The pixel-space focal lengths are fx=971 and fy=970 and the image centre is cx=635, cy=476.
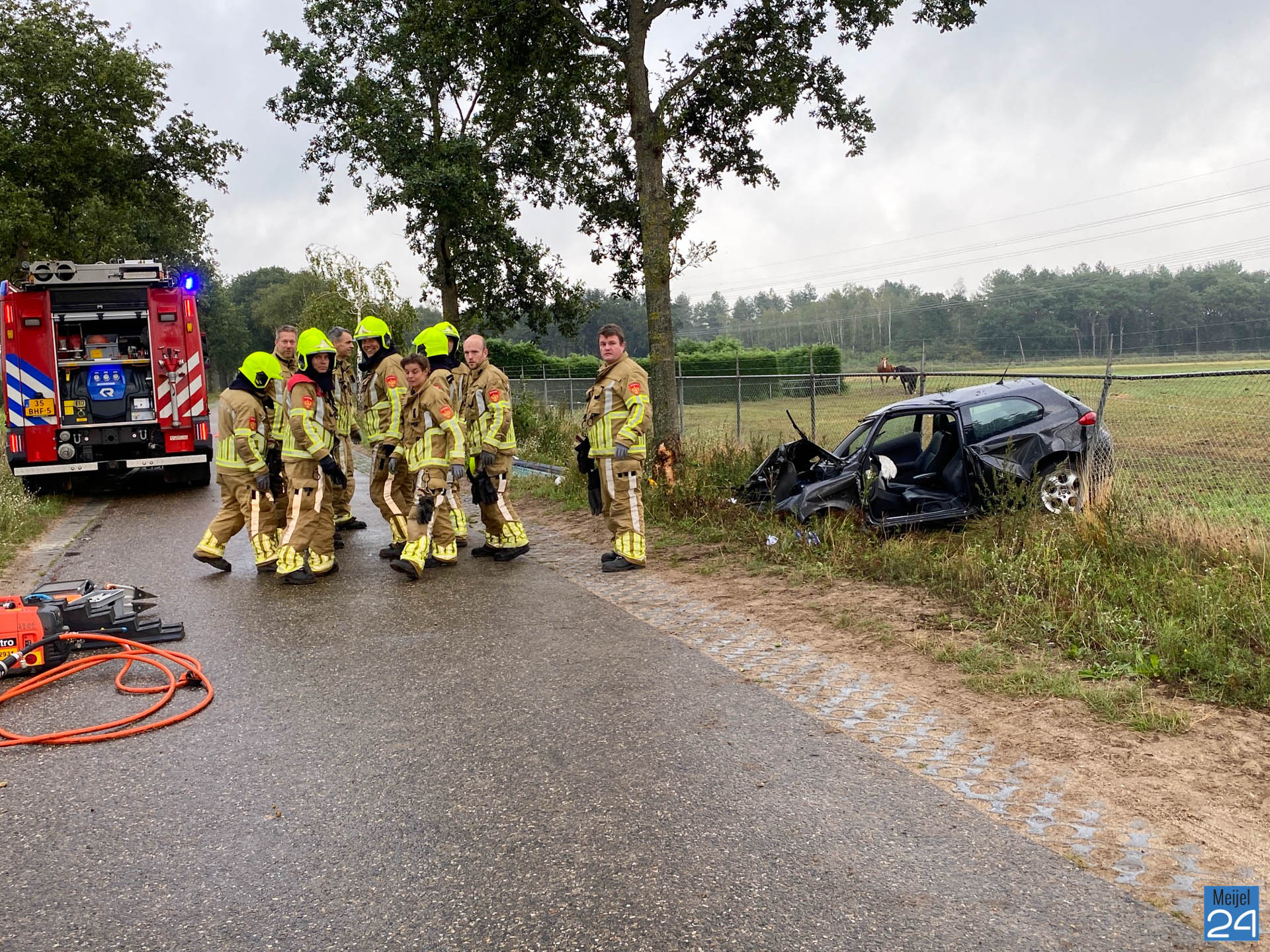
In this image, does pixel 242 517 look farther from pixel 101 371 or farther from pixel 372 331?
pixel 101 371

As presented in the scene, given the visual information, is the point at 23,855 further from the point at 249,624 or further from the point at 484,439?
the point at 484,439

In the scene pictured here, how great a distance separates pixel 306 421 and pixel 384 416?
4.20 feet

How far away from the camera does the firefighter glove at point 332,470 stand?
7926 mm

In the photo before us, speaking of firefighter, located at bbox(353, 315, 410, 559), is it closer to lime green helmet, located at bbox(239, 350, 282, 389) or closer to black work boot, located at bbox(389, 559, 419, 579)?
lime green helmet, located at bbox(239, 350, 282, 389)

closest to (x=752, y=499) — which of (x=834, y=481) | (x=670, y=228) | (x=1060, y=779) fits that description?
(x=834, y=481)

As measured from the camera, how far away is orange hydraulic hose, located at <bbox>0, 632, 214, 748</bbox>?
4.62 metres

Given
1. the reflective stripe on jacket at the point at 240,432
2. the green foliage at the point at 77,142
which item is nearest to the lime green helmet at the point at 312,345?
the reflective stripe on jacket at the point at 240,432

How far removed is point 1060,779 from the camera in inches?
154

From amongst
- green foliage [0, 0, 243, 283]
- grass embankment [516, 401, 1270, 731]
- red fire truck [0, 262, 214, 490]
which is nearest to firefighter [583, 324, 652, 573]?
grass embankment [516, 401, 1270, 731]

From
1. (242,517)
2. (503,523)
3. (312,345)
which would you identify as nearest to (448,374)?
(312,345)

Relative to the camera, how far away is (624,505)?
8211 mm

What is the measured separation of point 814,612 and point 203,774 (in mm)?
3924

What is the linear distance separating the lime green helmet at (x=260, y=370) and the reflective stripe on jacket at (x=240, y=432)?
0.15 meters

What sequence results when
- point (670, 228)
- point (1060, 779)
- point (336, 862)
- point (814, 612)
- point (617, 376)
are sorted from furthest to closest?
point (670, 228)
point (617, 376)
point (814, 612)
point (1060, 779)
point (336, 862)
